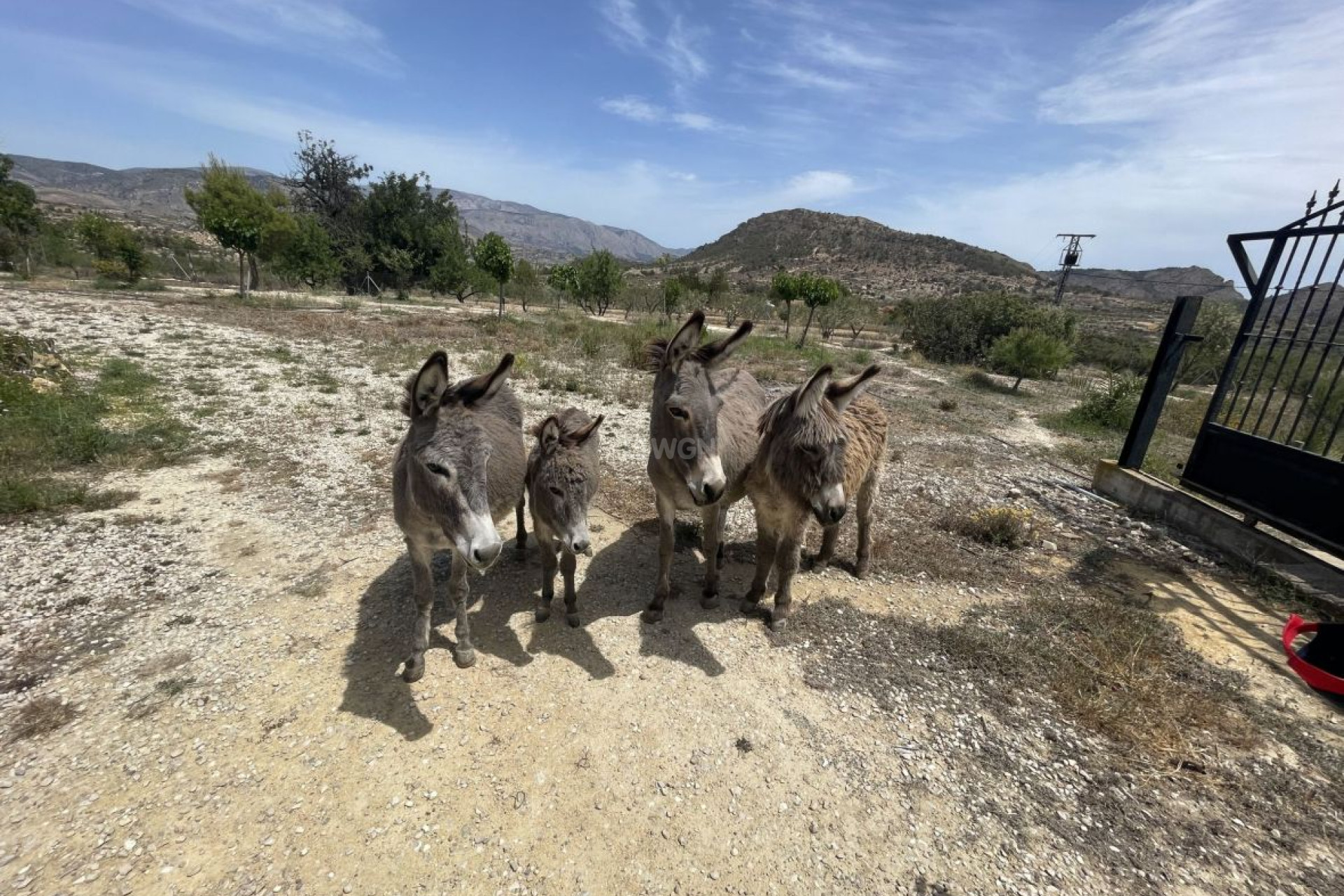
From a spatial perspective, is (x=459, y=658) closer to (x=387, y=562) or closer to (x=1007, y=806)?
(x=387, y=562)

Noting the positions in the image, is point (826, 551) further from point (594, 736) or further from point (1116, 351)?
point (1116, 351)

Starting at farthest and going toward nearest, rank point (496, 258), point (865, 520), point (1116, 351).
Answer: point (1116, 351)
point (496, 258)
point (865, 520)

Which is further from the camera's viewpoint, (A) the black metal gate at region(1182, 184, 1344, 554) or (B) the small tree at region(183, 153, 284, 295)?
(B) the small tree at region(183, 153, 284, 295)

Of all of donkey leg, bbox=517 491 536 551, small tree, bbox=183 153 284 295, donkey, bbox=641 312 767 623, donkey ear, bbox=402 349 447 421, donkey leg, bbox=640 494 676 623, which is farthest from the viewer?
small tree, bbox=183 153 284 295

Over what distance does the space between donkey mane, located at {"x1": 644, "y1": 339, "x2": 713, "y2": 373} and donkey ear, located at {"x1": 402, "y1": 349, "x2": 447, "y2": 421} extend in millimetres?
1845

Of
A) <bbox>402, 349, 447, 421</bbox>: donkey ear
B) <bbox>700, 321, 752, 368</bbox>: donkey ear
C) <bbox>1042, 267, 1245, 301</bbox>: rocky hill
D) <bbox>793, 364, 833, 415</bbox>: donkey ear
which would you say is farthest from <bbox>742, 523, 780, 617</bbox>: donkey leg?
<bbox>1042, 267, 1245, 301</bbox>: rocky hill

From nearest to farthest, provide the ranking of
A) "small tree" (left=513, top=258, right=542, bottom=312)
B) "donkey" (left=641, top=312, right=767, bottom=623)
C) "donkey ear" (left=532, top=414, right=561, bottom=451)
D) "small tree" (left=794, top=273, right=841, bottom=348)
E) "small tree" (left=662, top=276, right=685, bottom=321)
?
1. "donkey" (left=641, top=312, right=767, bottom=623)
2. "donkey ear" (left=532, top=414, right=561, bottom=451)
3. "small tree" (left=794, top=273, right=841, bottom=348)
4. "small tree" (left=662, top=276, right=685, bottom=321)
5. "small tree" (left=513, top=258, right=542, bottom=312)

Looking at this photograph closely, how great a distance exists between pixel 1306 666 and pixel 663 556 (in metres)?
6.57

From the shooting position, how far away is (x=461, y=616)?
452 cm

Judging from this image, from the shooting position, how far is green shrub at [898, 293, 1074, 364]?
28125 millimetres

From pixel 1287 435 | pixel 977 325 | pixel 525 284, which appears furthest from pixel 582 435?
pixel 525 284

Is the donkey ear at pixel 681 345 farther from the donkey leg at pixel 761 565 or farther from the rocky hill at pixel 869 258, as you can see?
the rocky hill at pixel 869 258

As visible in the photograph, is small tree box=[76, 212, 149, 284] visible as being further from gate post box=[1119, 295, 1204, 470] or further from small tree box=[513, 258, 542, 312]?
gate post box=[1119, 295, 1204, 470]

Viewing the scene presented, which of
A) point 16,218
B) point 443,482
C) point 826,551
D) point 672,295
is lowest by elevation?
point 826,551
